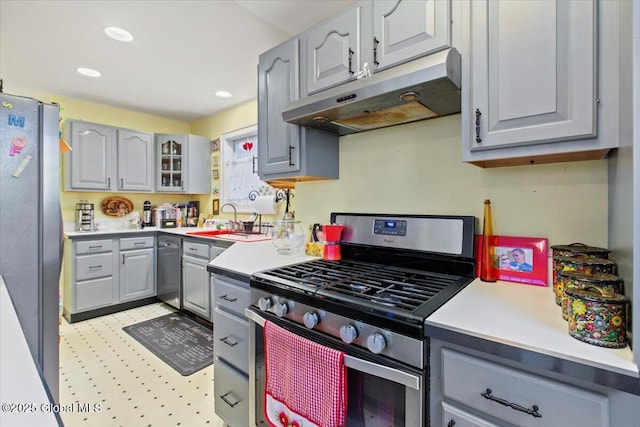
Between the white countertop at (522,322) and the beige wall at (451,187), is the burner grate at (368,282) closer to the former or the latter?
the white countertop at (522,322)

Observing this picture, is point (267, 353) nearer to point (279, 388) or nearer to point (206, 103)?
point (279, 388)

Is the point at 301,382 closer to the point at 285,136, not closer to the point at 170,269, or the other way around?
the point at 285,136

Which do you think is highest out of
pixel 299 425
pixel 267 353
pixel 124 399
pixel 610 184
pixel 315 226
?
pixel 610 184

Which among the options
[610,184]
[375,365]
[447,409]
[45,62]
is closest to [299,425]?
[375,365]

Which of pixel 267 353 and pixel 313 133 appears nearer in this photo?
pixel 267 353

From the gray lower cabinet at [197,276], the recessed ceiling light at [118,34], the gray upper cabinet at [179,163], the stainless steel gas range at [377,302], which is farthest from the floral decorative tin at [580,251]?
the gray upper cabinet at [179,163]

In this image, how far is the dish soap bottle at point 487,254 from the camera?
1.27 metres

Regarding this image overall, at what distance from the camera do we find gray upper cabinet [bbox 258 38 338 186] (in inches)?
70.0

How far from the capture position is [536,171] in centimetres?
126

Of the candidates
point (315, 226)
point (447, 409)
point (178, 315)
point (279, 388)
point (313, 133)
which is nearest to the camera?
point (447, 409)

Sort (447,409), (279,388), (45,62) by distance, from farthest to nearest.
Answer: (45,62) < (279,388) < (447,409)

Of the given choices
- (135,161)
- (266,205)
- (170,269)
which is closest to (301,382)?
(266,205)

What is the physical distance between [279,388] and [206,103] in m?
3.43

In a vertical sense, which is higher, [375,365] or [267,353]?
[375,365]
